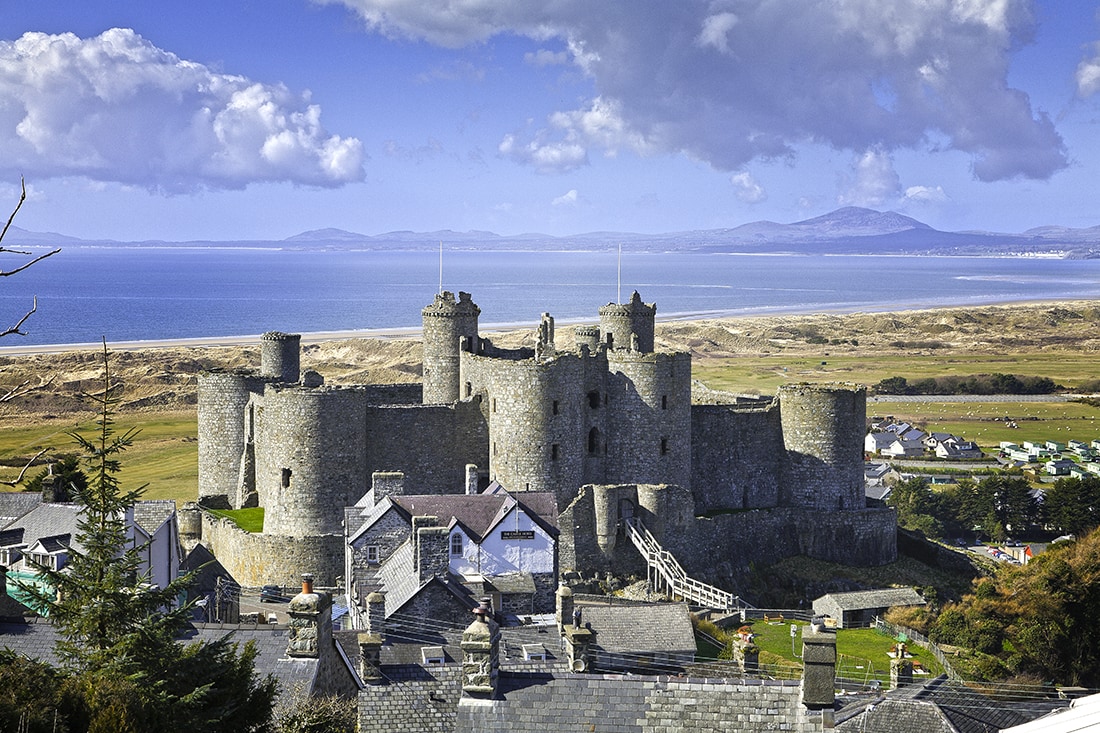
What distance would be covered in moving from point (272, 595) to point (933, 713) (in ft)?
67.8

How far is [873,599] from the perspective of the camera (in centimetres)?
3991

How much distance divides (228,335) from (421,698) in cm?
15692

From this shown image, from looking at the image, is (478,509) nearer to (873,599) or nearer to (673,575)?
(673,575)

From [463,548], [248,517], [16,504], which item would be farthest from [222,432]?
[463,548]

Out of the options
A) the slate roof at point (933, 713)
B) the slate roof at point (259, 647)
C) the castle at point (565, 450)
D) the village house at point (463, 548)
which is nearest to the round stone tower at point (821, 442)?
the castle at point (565, 450)

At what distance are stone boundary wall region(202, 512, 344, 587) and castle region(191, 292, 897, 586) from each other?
5 cm

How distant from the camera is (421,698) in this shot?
837 inches

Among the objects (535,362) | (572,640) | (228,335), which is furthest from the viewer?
(228,335)

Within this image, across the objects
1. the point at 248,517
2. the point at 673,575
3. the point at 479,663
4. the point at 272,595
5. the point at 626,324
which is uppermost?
the point at 626,324

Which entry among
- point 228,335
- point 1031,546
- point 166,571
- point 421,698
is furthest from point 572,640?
point 228,335

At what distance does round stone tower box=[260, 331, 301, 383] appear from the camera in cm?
4378

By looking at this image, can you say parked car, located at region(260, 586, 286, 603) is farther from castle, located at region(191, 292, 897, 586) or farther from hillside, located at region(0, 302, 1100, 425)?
hillside, located at region(0, 302, 1100, 425)

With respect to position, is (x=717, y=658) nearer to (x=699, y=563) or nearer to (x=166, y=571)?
(x=699, y=563)

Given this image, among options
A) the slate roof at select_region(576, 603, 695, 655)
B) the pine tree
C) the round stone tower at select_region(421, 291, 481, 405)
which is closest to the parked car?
the slate roof at select_region(576, 603, 695, 655)
